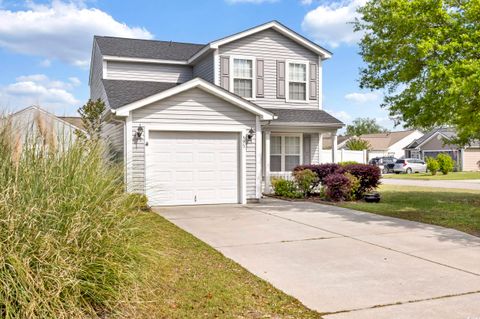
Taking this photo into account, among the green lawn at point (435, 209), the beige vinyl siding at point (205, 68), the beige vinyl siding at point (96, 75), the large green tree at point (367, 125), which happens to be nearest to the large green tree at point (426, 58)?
the green lawn at point (435, 209)

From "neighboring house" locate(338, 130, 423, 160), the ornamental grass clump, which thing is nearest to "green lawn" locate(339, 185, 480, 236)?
the ornamental grass clump

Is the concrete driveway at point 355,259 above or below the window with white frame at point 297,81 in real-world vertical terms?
below

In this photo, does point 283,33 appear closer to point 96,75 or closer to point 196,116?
point 196,116

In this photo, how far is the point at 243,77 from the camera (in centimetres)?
1648

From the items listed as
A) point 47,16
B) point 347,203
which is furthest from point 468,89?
point 47,16

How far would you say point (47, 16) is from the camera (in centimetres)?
1240

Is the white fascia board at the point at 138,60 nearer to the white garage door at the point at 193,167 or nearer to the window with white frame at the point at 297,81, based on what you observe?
the window with white frame at the point at 297,81

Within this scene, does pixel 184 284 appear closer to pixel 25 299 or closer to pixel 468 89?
pixel 25 299

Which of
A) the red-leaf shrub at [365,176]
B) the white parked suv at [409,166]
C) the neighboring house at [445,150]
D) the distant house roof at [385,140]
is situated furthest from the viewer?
the distant house roof at [385,140]

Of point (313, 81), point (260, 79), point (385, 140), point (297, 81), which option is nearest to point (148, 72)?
point (260, 79)

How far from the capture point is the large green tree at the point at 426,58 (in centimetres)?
998

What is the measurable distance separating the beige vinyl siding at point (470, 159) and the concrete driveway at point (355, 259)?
36.0m

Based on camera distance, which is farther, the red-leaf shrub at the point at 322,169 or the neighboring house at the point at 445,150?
the neighboring house at the point at 445,150

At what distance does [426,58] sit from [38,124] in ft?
33.7
